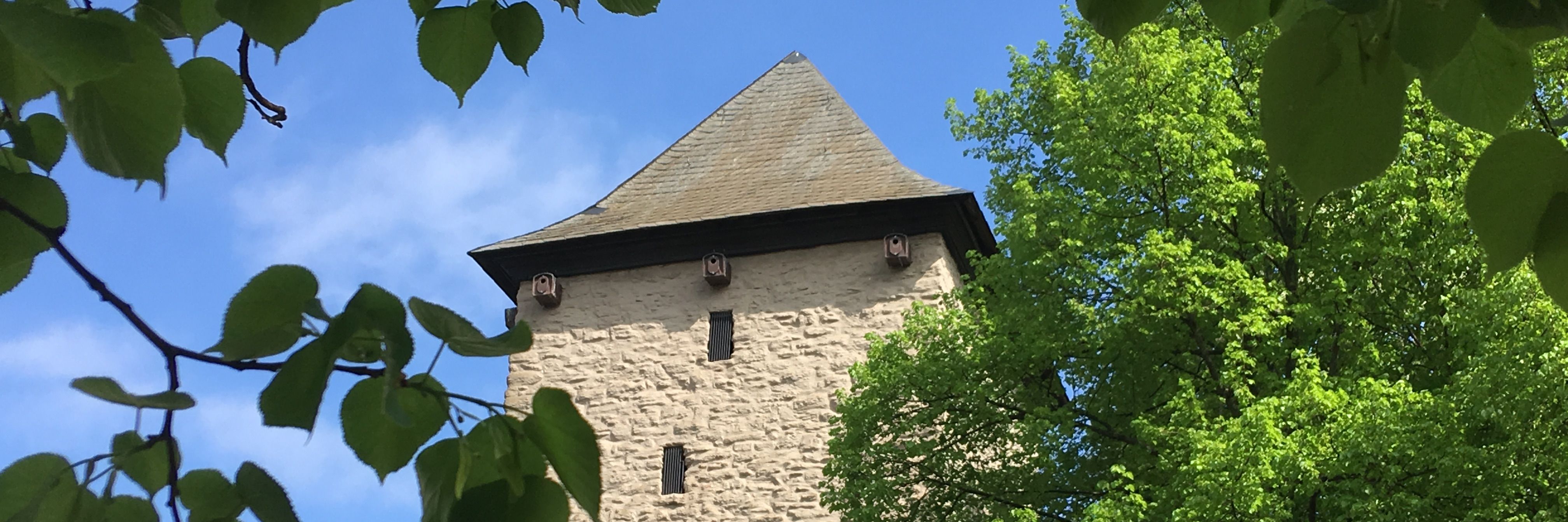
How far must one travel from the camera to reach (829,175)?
1455 centimetres

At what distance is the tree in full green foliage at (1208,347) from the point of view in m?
6.74

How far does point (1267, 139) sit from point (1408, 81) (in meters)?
0.10

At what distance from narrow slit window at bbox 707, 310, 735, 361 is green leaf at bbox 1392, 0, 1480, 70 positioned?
12.4 m

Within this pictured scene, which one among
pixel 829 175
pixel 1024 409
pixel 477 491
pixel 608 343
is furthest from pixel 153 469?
pixel 829 175

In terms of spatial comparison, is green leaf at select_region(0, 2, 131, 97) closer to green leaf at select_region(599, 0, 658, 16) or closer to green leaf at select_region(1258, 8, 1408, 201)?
green leaf at select_region(599, 0, 658, 16)

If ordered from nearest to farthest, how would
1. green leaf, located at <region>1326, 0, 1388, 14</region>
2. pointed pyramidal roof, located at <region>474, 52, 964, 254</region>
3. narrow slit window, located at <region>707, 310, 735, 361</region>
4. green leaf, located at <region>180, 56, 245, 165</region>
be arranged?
green leaf, located at <region>1326, 0, 1388, 14</region>, green leaf, located at <region>180, 56, 245, 165</region>, narrow slit window, located at <region>707, 310, 735, 361</region>, pointed pyramidal roof, located at <region>474, 52, 964, 254</region>

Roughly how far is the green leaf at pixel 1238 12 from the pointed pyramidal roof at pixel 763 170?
12293 mm

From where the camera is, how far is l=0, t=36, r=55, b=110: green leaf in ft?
2.85

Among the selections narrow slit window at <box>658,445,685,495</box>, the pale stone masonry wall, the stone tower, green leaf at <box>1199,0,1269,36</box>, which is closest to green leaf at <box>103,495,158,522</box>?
green leaf at <box>1199,0,1269,36</box>

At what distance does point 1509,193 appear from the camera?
74 cm

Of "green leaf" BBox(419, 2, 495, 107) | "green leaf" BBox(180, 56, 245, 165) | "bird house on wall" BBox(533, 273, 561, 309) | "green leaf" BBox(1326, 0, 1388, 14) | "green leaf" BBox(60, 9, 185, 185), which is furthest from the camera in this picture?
"bird house on wall" BBox(533, 273, 561, 309)

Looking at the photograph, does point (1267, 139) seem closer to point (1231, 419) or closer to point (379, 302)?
point (379, 302)

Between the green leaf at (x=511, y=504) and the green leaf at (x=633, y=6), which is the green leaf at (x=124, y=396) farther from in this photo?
the green leaf at (x=633, y=6)

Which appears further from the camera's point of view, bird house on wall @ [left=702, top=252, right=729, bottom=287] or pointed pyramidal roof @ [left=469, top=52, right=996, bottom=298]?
pointed pyramidal roof @ [left=469, top=52, right=996, bottom=298]
